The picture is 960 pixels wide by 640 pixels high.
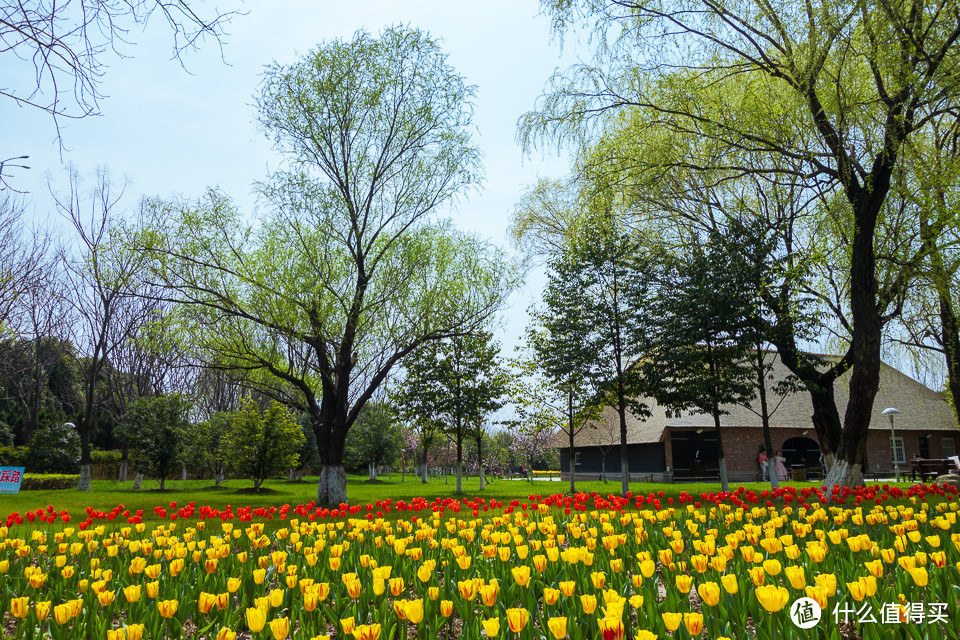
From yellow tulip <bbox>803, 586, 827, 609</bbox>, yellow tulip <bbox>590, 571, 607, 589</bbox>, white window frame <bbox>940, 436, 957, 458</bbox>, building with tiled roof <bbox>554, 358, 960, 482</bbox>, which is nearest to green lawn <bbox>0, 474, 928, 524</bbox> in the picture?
building with tiled roof <bbox>554, 358, 960, 482</bbox>

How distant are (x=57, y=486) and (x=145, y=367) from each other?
569 inches

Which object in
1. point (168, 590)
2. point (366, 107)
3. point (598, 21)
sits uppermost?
point (366, 107)

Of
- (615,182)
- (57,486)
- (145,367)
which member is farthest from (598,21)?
(145,367)

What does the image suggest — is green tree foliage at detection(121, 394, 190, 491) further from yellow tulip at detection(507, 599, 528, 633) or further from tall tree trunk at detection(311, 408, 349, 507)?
yellow tulip at detection(507, 599, 528, 633)

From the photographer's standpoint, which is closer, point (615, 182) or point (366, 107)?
point (615, 182)

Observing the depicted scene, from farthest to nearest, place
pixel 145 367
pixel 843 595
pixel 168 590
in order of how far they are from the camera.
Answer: pixel 145 367
pixel 168 590
pixel 843 595

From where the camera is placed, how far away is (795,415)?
3397 cm

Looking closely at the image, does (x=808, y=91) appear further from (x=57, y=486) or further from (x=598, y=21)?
(x=57, y=486)

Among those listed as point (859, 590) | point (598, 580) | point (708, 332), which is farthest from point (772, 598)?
point (708, 332)

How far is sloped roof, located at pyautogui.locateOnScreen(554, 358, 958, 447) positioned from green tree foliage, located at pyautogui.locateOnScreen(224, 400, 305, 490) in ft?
50.6

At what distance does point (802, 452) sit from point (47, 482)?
127ft

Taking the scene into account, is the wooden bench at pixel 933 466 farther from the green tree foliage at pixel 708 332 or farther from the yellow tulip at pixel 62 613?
the yellow tulip at pixel 62 613

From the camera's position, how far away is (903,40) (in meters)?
9.40

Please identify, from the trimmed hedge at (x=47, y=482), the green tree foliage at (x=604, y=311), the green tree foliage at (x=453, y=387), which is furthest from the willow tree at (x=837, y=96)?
the trimmed hedge at (x=47, y=482)
